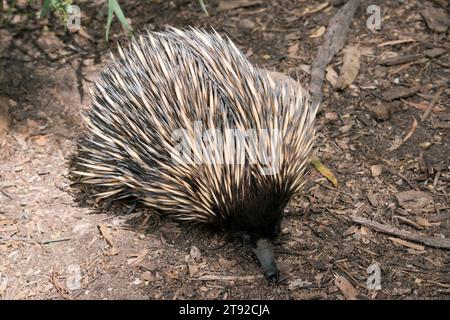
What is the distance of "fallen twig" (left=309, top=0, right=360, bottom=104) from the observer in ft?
16.2

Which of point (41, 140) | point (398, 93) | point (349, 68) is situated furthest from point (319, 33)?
point (41, 140)

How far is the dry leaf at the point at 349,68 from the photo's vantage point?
4930 millimetres

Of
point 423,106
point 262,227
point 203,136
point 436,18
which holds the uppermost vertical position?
point 203,136

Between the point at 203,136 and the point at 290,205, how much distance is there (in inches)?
37.8

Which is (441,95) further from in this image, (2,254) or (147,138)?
(2,254)

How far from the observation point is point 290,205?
4.14 m

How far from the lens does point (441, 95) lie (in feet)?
15.7

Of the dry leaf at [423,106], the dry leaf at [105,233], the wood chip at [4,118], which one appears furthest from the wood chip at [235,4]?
the dry leaf at [105,233]

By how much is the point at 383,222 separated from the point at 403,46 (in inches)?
72.9

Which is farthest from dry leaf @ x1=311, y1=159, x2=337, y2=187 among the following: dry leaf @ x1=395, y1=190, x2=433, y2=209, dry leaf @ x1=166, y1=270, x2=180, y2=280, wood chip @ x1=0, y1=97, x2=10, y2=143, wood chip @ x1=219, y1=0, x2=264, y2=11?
wood chip @ x1=0, y1=97, x2=10, y2=143

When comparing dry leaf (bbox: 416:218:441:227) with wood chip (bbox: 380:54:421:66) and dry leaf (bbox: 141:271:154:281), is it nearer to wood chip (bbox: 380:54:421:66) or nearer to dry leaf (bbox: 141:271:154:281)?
wood chip (bbox: 380:54:421:66)

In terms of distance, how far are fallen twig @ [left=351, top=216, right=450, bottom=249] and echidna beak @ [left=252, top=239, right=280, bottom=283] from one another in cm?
69

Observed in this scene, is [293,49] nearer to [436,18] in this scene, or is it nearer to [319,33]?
[319,33]
